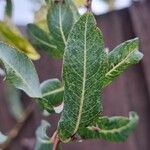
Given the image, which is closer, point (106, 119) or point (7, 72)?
point (7, 72)

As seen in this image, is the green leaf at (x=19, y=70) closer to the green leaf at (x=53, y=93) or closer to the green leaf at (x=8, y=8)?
the green leaf at (x=53, y=93)

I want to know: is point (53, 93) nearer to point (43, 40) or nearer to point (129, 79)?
point (43, 40)

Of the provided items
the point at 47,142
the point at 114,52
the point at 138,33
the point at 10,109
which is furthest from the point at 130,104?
the point at 114,52

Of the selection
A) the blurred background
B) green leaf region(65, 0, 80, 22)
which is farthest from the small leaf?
the blurred background

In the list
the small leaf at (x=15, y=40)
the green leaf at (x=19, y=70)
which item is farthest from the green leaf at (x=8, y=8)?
the green leaf at (x=19, y=70)

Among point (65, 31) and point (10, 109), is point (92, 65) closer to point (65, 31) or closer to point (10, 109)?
point (65, 31)
